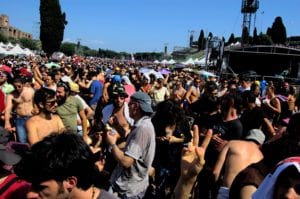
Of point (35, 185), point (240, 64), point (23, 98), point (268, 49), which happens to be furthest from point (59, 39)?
point (35, 185)

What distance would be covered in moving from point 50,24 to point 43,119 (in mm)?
62818

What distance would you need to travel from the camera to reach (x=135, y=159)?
381cm

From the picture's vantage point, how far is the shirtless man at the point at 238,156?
11.6 ft

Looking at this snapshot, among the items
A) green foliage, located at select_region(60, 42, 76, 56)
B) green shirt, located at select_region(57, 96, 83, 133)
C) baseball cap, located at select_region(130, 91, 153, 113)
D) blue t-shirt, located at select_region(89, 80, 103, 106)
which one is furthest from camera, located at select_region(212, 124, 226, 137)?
green foliage, located at select_region(60, 42, 76, 56)

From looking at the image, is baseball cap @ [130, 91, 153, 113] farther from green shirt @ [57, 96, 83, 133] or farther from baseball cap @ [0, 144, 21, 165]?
green shirt @ [57, 96, 83, 133]

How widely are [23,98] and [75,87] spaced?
0.84 meters

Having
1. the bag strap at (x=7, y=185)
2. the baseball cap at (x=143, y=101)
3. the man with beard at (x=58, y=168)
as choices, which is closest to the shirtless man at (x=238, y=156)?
the baseball cap at (x=143, y=101)

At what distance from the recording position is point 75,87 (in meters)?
6.87

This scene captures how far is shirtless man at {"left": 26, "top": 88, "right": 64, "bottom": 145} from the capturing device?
4.40 metres

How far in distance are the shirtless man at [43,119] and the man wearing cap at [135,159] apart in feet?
3.11

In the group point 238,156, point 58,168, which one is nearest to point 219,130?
point 238,156

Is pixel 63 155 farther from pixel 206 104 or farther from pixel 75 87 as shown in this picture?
pixel 75 87

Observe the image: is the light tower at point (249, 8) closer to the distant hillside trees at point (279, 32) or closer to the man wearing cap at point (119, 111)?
the distant hillside trees at point (279, 32)

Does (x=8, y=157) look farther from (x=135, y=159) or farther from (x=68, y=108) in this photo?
(x=68, y=108)
